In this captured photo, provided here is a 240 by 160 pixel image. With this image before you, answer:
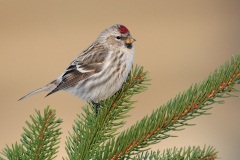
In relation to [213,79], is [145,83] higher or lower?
higher

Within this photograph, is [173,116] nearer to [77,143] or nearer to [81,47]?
[77,143]

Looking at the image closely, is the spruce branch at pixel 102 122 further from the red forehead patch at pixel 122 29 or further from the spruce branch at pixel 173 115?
the red forehead patch at pixel 122 29

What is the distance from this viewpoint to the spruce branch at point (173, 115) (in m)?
1.41

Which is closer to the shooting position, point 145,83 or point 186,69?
point 145,83

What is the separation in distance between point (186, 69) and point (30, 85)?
1398mm

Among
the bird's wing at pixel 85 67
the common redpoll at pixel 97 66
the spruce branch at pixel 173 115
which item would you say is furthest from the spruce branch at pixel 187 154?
the bird's wing at pixel 85 67

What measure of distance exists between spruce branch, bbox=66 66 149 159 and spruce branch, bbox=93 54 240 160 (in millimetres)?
52

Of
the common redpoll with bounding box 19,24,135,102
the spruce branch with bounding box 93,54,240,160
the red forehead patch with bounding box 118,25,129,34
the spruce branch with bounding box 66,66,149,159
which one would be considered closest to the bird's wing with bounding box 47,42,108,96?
the common redpoll with bounding box 19,24,135,102

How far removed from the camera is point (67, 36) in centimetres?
466

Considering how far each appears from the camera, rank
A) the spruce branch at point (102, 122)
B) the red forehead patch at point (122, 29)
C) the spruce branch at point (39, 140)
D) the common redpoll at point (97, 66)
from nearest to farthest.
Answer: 1. the spruce branch at point (39, 140)
2. the spruce branch at point (102, 122)
3. the common redpoll at point (97, 66)
4. the red forehead patch at point (122, 29)

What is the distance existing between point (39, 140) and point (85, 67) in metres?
1.09

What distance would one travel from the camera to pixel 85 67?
241cm

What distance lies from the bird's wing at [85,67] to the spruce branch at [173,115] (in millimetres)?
914

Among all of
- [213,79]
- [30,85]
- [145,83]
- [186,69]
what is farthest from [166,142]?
[213,79]
